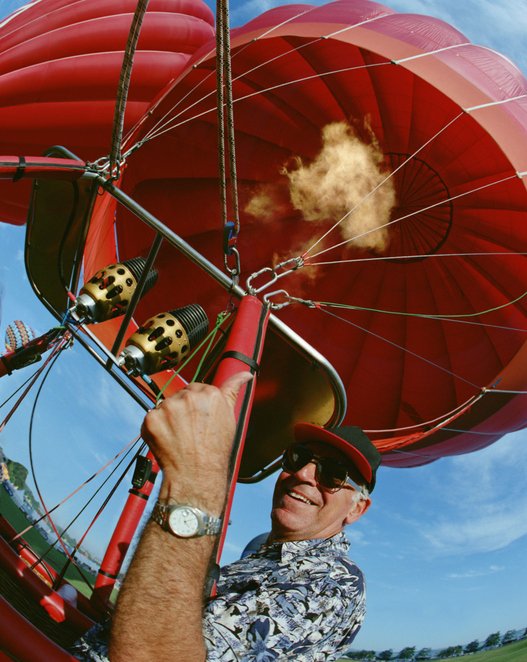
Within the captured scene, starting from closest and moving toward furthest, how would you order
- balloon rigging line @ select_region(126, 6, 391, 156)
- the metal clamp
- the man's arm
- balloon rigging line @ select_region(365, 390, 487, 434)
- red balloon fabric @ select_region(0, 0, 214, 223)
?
1. the man's arm
2. the metal clamp
3. balloon rigging line @ select_region(126, 6, 391, 156)
4. balloon rigging line @ select_region(365, 390, 487, 434)
5. red balloon fabric @ select_region(0, 0, 214, 223)

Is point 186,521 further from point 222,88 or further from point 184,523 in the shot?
point 222,88

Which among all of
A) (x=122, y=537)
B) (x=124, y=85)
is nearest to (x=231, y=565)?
(x=122, y=537)

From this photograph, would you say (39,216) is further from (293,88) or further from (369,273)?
(369,273)

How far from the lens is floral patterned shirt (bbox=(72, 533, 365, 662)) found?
1.13 meters

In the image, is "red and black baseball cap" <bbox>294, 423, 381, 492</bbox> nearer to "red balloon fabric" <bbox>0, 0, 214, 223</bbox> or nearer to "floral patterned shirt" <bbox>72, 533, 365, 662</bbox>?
"floral patterned shirt" <bbox>72, 533, 365, 662</bbox>

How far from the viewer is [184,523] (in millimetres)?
880

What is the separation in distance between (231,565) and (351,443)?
2.02ft

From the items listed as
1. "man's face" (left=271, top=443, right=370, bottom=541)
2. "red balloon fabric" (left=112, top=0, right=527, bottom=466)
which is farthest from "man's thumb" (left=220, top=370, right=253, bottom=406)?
"red balloon fabric" (left=112, top=0, right=527, bottom=466)

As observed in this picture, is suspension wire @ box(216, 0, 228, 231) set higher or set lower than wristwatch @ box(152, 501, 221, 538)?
higher

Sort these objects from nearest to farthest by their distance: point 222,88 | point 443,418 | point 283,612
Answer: point 283,612, point 222,88, point 443,418

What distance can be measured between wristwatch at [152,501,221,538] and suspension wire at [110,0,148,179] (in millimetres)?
1352

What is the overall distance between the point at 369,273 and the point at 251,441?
4.37m

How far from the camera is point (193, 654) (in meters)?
0.89

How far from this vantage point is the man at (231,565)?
865 millimetres
